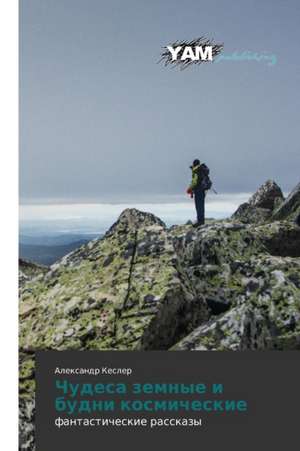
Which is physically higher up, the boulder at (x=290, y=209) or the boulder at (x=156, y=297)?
the boulder at (x=290, y=209)

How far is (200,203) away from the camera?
42.9 feet

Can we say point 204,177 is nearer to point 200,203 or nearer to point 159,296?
point 200,203

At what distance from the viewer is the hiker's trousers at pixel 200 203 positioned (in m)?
12.9

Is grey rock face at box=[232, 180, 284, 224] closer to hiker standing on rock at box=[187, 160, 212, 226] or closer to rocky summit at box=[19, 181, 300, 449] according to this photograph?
rocky summit at box=[19, 181, 300, 449]

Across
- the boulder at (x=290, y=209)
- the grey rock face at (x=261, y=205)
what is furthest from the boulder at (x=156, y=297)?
the boulder at (x=290, y=209)

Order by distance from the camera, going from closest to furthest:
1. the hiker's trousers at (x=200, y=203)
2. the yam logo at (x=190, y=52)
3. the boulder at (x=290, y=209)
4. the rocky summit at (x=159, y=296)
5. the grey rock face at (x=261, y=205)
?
the rocky summit at (x=159, y=296) → the yam logo at (x=190, y=52) → the hiker's trousers at (x=200, y=203) → the grey rock face at (x=261, y=205) → the boulder at (x=290, y=209)

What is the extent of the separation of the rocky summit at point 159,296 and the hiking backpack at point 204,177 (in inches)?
34.8

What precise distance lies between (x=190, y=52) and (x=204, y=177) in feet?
7.63

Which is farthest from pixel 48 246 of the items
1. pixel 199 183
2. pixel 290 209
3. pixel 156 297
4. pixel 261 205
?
pixel 290 209

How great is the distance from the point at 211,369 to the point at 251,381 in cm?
74

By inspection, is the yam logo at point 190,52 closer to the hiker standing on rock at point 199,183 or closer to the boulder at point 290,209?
the hiker standing on rock at point 199,183

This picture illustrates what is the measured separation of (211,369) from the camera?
11125 millimetres
